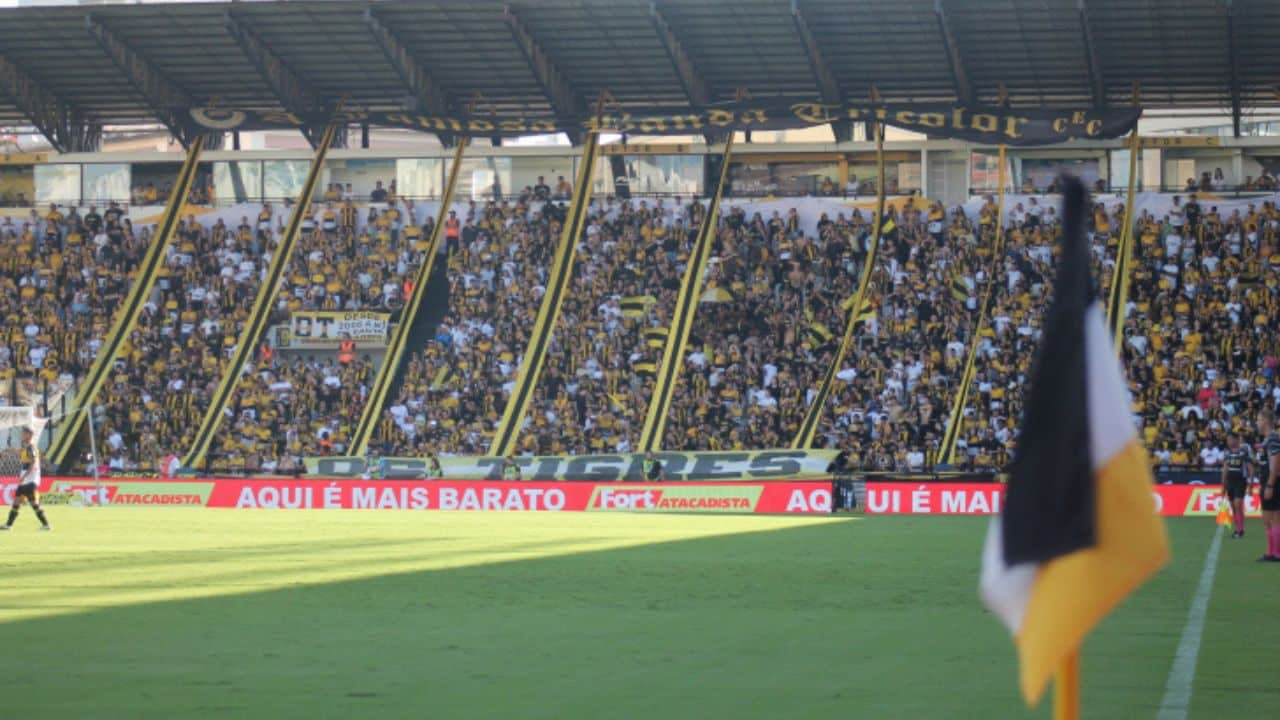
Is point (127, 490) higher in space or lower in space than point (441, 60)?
lower

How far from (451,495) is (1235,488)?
2098 centimetres

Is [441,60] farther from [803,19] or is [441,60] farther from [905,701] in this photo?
[905,701]

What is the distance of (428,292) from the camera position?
5106cm

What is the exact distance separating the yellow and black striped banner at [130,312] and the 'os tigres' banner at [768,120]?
6.56ft

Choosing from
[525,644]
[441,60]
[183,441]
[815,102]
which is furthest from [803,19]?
[525,644]

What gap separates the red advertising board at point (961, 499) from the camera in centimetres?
3678

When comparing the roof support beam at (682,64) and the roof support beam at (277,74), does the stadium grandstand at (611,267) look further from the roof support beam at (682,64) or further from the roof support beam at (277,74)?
the roof support beam at (682,64)

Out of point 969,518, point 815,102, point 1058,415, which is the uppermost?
point 815,102

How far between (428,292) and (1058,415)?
4672cm

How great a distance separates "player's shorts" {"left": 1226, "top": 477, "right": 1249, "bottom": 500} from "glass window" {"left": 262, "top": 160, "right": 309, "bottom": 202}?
36.6m

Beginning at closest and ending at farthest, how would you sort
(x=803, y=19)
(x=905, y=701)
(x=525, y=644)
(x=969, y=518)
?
(x=905, y=701) < (x=525, y=644) < (x=969, y=518) < (x=803, y=19)

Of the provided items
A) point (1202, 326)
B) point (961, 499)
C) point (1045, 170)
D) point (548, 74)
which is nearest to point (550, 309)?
point (548, 74)

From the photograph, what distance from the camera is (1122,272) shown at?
1802 inches

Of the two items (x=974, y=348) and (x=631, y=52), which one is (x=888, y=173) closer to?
(x=631, y=52)
